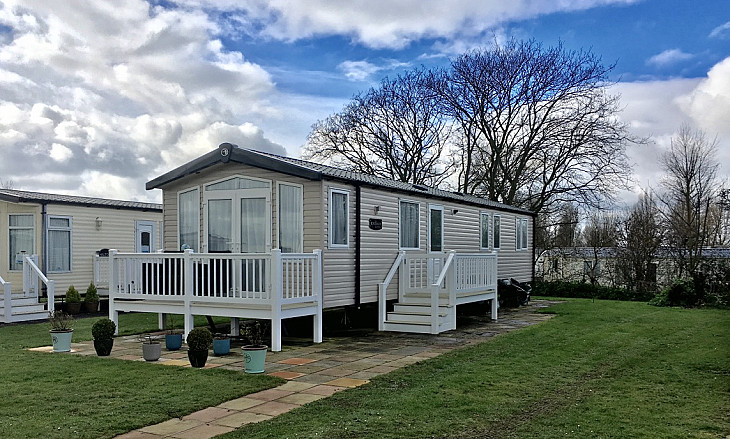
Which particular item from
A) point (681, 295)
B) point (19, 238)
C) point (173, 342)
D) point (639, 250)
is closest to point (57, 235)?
point (19, 238)

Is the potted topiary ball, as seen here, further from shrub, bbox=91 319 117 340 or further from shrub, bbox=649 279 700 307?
shrub, bbox=649 279 700 307

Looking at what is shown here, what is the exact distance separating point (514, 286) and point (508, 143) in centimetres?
933

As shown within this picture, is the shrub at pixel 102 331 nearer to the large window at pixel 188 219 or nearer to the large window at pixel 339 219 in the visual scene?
the large window at pixel 188 219

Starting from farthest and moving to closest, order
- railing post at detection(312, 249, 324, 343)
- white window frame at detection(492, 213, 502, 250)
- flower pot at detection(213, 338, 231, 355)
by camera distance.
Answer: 1. white window frame at detection(492, 213, 502, 250)
2. railing post at detection(312, 249, 324, 343)
3. flower pot at detection(213, 338, 231, 355)

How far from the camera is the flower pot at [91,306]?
14.4 metres

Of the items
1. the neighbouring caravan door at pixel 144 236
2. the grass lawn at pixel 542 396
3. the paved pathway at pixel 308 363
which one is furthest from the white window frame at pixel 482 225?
the neighbouring caravan door at pixel 144 236

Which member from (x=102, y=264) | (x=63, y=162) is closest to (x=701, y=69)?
(x=102, y=264)

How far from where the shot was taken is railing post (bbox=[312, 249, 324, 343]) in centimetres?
939

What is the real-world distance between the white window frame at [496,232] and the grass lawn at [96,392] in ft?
35.2

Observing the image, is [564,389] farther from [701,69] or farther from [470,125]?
[470,125]

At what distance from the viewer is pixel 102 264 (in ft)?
53.4

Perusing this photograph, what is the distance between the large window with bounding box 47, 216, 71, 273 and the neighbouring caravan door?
218cm

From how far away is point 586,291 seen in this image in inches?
794

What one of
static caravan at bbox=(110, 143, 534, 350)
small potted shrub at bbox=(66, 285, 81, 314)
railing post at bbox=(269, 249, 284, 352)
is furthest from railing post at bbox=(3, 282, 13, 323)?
railing post at bbox=(269, 249, 284, 352)
